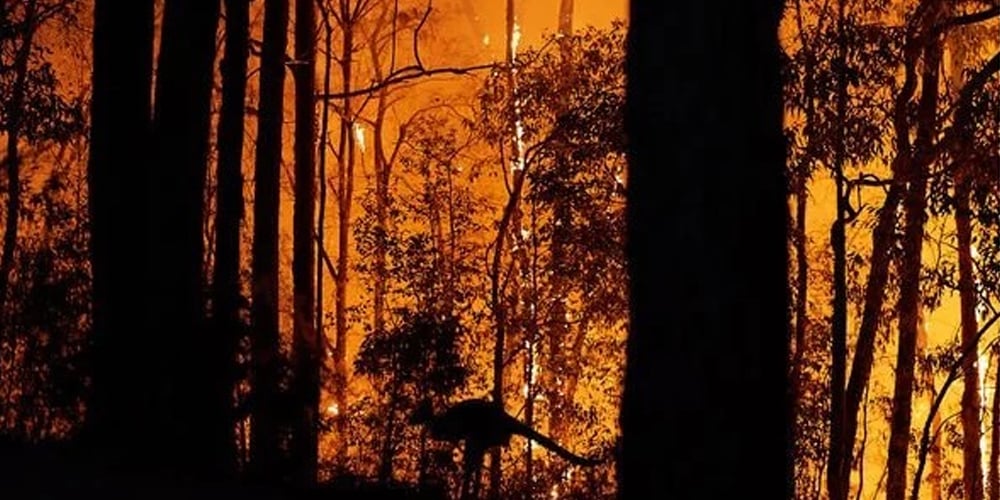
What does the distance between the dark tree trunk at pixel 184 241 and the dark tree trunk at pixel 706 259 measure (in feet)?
14.1

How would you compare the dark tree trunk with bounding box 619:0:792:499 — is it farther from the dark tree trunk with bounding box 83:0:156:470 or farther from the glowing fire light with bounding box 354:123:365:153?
the glowing fire light with bounding box 354:123:365:153

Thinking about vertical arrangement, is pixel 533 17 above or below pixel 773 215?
above

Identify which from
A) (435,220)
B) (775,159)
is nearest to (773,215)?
(775,159)

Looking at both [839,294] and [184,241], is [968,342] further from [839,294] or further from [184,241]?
[184,241]

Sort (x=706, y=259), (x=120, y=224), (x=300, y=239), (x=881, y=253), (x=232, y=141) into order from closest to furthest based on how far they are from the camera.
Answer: (x=706, y=259)
(x=120, y=224)
(x=232, y=141)
(x=881, y=253)
(x=300, y=239)

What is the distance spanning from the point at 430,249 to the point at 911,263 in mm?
6539

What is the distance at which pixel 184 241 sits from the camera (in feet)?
27.5

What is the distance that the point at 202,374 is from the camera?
8664 millimetres

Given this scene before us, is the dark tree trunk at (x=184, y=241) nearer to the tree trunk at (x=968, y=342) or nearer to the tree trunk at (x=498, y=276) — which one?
the tree trunk at (x=498, y=276)

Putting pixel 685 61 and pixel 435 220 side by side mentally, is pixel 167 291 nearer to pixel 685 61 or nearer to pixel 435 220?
pixel 685 61

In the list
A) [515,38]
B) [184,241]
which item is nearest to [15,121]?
[184,241]

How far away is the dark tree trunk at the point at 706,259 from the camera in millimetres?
4402

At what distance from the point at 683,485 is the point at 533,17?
94.3ft

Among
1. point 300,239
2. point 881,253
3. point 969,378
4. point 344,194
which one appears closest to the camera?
point 881,253
